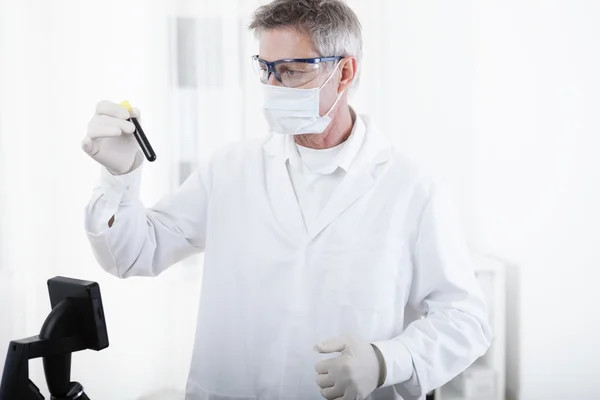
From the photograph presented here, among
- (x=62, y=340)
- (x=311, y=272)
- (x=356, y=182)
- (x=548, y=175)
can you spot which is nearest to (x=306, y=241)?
(x=311, y=272)

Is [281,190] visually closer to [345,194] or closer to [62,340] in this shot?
[345,194]

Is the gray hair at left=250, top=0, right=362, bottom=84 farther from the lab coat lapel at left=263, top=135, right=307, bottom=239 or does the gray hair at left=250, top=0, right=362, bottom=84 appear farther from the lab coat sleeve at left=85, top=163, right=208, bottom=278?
the lab coat sleeve at left=85, top=163, right=208, bottom=278

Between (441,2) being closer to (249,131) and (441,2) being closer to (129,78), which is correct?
(249,131)

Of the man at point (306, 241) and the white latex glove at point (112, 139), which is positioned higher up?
the white latex glove at point (112, 139)

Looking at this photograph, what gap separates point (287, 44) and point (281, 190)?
0.31 metres

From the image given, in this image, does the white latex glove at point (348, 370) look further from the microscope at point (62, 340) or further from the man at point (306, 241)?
the microscope at point (62, 340)

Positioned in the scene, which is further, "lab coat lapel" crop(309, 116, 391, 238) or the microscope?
"lab coat lapel" crop(309, 116, 391, 238)

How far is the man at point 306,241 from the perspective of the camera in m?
1.27

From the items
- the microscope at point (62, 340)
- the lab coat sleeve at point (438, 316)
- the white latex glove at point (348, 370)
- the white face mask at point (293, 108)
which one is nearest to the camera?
the microscope at point (62, 340)

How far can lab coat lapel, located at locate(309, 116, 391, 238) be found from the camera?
1345 millimetres

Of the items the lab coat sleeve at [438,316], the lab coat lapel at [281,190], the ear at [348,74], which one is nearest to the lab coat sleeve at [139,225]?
the lab coat lapel at [281,190]

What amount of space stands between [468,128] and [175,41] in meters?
1.30

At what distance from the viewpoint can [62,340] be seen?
85cm

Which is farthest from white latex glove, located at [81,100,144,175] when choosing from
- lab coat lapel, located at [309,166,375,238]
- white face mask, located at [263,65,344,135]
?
lab coat lapel, located at [309,166,375,238]
